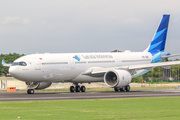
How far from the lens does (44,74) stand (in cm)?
4559

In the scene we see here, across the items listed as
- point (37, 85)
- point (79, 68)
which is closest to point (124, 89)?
point (79, 68)

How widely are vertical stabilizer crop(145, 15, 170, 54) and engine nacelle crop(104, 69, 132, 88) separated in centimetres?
1382

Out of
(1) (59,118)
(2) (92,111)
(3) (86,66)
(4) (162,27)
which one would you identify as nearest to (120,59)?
(3) (86,66)

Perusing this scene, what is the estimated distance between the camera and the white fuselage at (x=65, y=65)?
44.4 m

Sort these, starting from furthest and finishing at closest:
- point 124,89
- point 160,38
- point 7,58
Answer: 1. point 7,58
2. point 160,38
3. point 124,89

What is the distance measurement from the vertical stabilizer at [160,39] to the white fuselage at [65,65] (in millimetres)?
4477

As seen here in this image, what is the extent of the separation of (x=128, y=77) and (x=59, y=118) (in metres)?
27.2

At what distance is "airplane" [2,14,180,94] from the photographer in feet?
147

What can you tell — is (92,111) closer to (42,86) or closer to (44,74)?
(44,74)

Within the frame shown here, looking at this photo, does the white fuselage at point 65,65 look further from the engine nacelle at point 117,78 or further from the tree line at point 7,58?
the tree line at point 7,58

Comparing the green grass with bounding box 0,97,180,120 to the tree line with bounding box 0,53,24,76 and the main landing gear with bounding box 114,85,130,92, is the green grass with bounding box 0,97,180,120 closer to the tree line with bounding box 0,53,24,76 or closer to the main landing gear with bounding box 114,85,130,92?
the main landing gear with bounding box 114,85,130,92

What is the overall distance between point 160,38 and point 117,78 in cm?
1764

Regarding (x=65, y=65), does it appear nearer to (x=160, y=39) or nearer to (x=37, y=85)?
(x=37, y=85)

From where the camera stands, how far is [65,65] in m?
47.9
